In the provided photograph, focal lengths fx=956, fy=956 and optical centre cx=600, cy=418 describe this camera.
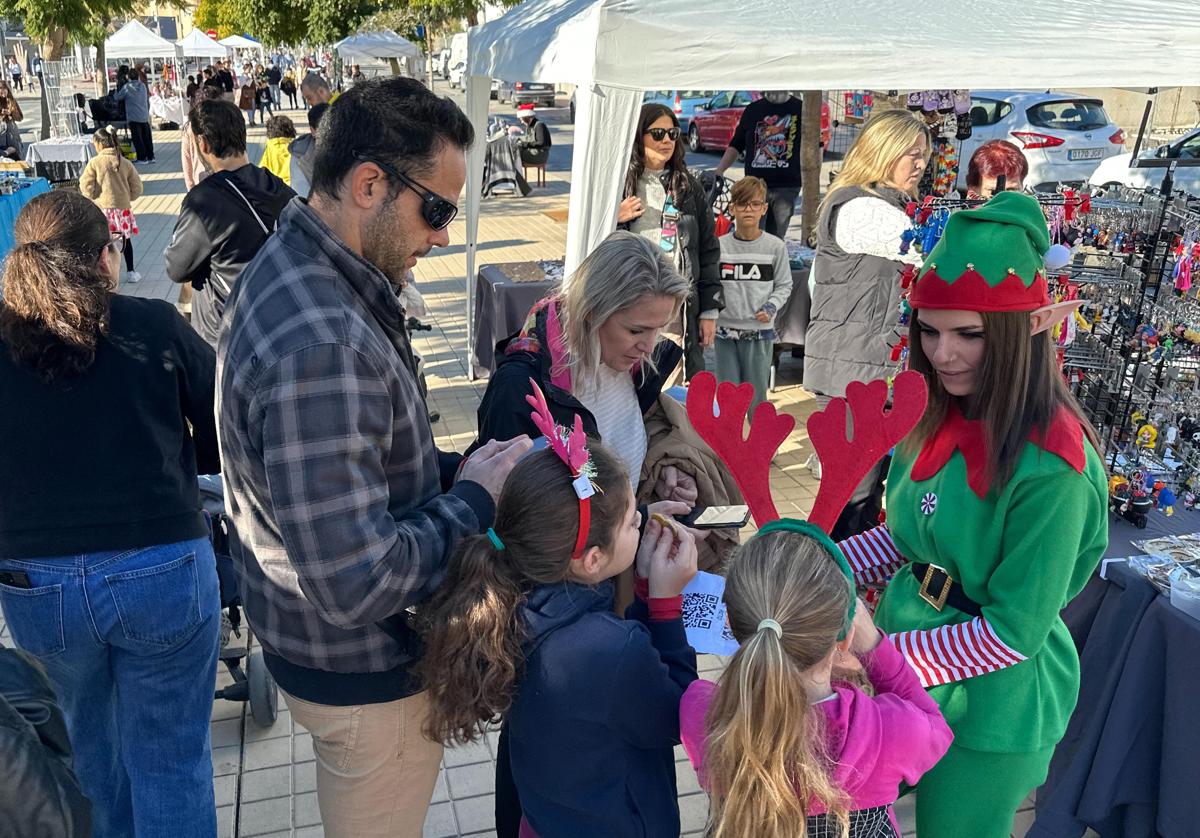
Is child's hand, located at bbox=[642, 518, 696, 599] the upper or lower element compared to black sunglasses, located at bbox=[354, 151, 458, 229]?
lower

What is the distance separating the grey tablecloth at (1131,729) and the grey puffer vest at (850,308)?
226 centimetres

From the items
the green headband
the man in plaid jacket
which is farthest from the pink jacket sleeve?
the man in plaid jacket

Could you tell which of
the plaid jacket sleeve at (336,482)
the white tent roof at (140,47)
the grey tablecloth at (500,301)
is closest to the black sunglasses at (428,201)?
the plaid jacket sleeve at (336,482)

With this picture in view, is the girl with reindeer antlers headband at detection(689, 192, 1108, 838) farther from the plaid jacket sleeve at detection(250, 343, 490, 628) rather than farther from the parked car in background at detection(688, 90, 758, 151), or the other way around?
the parked car in background at detection(688, 90, 758, 151)

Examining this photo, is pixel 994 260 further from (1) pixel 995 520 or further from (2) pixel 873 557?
(2) pixel 873 557

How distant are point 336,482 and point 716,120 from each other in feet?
61.9

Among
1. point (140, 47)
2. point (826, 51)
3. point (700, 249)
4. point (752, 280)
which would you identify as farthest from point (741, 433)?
point (140, 47)

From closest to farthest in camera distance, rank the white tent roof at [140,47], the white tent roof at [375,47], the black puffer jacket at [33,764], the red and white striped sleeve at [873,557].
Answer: the black puffer jacket at [33,764], the red and white striped sleeve at [873,557], the white tent roof at [375,47], the white tent roof at [140,47]

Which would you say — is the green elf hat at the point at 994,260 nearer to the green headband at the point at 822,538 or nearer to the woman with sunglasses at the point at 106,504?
the green headband at the point at 822,538

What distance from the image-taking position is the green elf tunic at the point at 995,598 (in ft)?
6.09

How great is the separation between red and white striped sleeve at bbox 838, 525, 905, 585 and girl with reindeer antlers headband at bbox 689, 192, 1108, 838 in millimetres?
200

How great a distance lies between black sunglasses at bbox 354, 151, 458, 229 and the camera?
1668 mm

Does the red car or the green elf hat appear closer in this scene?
the green elf hat

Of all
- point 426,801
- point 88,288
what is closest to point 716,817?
point 426,801
